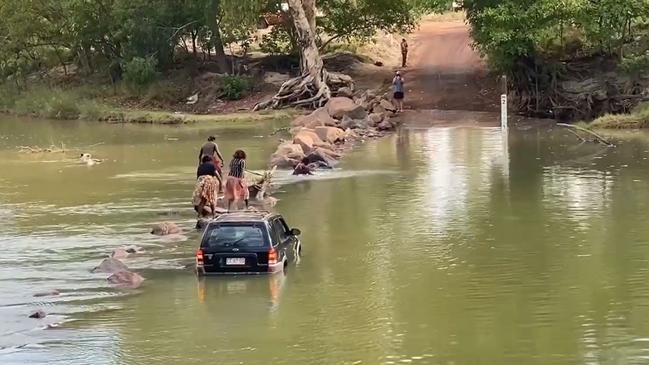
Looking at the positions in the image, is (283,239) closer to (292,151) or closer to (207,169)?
(207,169)

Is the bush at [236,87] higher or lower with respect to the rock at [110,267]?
higher

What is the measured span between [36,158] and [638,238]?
2663cm

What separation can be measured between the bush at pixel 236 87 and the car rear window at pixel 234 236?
133 ft

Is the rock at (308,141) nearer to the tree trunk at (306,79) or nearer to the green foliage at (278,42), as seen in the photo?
the tree trunk at (306,79)

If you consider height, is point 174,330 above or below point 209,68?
below

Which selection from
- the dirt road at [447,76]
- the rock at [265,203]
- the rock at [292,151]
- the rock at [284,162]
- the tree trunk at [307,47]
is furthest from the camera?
the tree trunk at [307,47]

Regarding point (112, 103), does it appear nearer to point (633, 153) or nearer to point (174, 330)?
point (633, 153)

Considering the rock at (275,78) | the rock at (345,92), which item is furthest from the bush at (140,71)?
the rock at (345,92)

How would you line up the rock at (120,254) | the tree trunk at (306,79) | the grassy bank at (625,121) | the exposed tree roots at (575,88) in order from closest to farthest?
the rock at (120,254) < the grassy bank at (625,121) < the exposed tree roots at (575,88) < the tree trunk at (306,79)

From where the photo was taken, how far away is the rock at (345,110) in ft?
152

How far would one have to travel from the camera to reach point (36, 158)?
40594 mm

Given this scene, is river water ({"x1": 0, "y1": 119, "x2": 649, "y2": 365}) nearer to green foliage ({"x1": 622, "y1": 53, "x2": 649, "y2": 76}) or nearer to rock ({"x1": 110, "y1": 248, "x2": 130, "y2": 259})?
rock ({"x1": 110, "y1": 248, "x2": 130, "y2": 259})

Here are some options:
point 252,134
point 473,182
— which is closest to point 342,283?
point 473,182

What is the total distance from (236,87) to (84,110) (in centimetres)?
936
